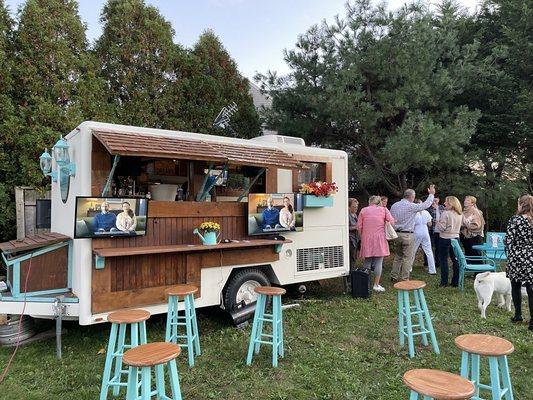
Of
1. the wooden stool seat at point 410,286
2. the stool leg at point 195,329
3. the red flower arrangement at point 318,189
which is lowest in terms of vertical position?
the stool leg at point 195,329

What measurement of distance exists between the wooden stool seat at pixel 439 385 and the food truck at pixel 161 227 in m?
2.98

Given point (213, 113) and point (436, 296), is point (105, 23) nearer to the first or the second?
point (213, 113)

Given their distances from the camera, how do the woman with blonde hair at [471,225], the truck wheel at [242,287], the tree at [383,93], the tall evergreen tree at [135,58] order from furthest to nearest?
the tall evergreen tree at [135,58], the tree at [383,93], the woman with blonde hair at [471,225], the truck wheel at [242,287]

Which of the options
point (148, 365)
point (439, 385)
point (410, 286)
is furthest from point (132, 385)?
point (410, 286)

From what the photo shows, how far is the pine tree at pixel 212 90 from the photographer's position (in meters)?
9.76

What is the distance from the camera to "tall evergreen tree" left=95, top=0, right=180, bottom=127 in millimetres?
8984

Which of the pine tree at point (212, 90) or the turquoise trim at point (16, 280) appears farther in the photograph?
the pine tree at point (212, 90)

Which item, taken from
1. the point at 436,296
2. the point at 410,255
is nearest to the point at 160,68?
the point at 410,255

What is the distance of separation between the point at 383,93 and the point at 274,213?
4473mm

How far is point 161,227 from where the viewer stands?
15.5ft

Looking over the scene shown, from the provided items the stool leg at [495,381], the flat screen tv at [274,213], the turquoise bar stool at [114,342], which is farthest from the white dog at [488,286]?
the turquoise bar stool at [114,342]

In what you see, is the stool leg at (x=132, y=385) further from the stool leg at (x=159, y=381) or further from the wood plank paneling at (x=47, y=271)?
the wood plank paneling at (x=47, y=271)

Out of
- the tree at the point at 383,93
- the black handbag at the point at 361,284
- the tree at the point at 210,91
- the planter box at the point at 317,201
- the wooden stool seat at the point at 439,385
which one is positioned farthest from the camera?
the tree at the point at 210,91

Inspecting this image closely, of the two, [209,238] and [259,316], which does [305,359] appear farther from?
[209,238]
